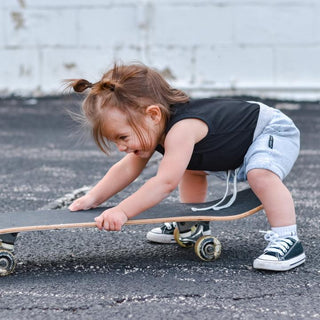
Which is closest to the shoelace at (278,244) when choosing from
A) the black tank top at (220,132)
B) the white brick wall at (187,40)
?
the black tank top at (220,132)

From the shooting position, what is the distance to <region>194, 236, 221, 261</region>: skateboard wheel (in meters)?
2.56

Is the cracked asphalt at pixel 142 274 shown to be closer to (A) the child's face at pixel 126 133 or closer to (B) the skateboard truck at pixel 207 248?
(B) the skateboard truck at pixel 207 248

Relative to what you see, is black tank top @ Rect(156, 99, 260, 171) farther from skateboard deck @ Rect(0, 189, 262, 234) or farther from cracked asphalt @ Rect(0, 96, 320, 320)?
cracked asphalt @ Rect(0, 96, 320, 320)

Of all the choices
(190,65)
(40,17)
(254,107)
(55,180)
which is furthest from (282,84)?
(254,107)

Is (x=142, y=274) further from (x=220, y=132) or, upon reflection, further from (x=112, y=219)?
(x=220, y=132)

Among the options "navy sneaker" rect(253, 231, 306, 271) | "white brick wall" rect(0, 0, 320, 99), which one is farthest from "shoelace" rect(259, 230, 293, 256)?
"white brick wall" rect(0, 0, 320, 99)

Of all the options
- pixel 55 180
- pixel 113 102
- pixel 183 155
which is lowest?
pixel 55 180

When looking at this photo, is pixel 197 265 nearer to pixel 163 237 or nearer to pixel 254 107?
pixel 163 237

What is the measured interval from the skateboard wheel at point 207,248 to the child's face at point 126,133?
38cm

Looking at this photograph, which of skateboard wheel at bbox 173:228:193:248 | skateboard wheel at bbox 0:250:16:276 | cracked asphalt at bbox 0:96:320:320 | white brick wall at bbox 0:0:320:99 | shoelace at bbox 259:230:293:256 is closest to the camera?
cracked asphalt at bbox 0:96:320:320

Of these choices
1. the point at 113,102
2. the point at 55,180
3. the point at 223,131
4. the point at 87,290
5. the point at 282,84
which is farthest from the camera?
the point at 282,84

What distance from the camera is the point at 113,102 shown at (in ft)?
8.13

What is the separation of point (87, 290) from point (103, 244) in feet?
1.91

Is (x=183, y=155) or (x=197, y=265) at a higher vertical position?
(x=183, y=155)
